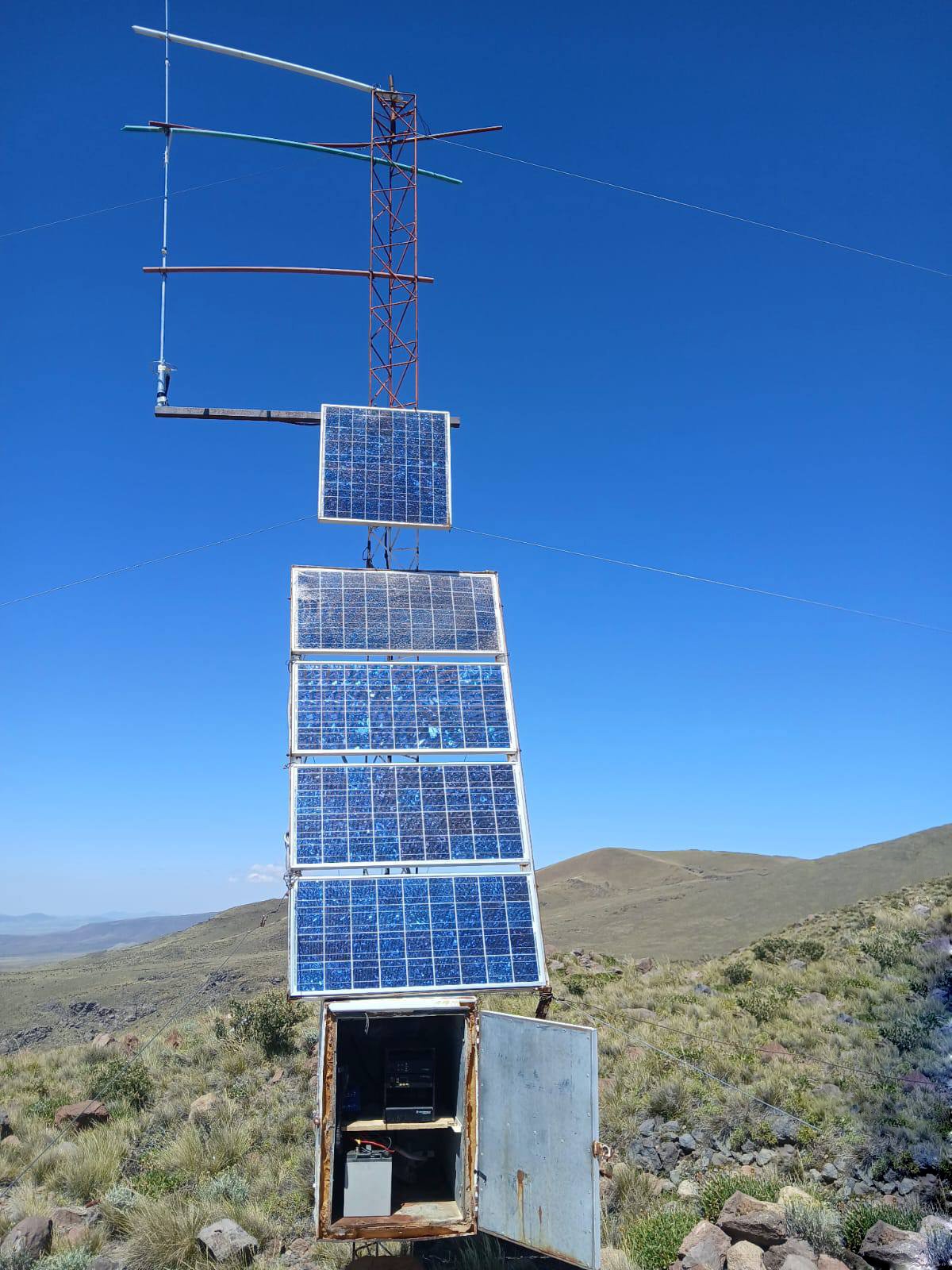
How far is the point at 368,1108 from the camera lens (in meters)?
11.4

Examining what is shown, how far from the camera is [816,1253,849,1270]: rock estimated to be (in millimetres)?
8781

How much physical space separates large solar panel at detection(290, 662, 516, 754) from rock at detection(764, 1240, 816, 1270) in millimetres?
6921

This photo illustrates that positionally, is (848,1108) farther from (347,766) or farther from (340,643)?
(340,643)

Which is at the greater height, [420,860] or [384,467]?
[384,467]

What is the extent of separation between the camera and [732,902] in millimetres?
53406

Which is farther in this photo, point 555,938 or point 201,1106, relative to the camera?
point 555,938

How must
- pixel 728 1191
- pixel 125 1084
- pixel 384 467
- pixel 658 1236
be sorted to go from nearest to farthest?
pixel 658 1236
pixel 728 1191
pixel 384 467
pixel 125 1084

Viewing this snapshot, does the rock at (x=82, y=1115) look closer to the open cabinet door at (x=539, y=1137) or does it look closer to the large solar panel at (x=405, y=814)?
the large solar panel at (x=405, y=814)

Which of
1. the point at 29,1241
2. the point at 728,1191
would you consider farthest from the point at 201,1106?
the point at 728,1191

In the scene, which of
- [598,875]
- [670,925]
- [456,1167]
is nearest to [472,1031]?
[456,1167]

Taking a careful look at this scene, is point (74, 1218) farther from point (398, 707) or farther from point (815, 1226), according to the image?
point (815, 1226)

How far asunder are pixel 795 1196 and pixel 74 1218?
388 inches

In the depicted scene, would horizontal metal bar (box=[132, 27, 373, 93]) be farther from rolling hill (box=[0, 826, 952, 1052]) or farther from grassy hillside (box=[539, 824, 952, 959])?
grassy hillside (box=[539, 824, 952, 959])

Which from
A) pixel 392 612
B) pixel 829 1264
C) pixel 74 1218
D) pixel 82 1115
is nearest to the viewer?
pixel 829 1264
